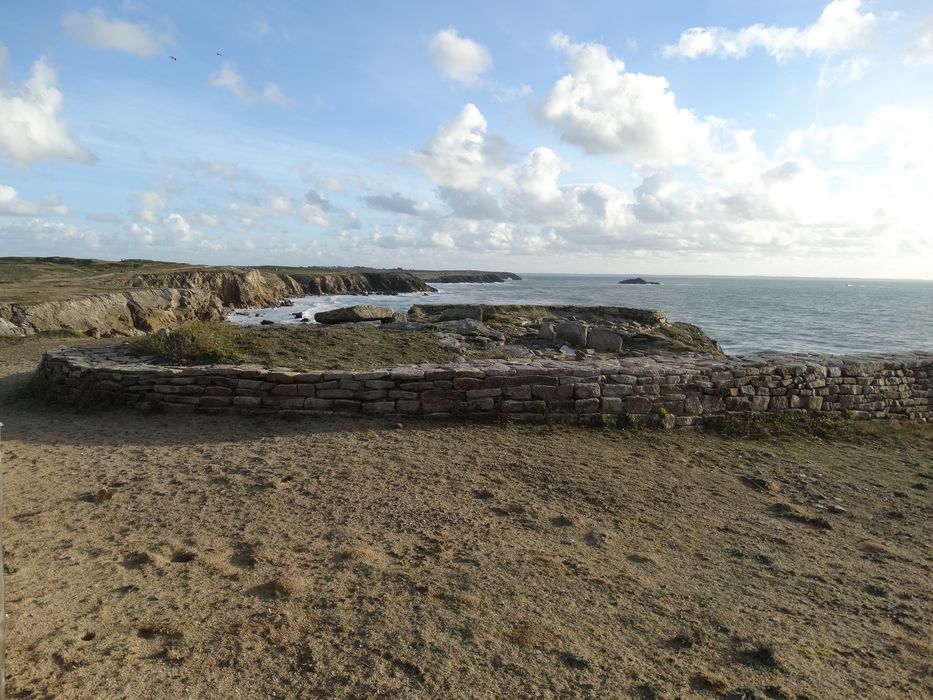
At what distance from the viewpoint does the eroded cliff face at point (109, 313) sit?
17.1m

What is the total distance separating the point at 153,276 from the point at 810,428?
39.8 m

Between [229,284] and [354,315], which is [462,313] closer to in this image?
[354,315]

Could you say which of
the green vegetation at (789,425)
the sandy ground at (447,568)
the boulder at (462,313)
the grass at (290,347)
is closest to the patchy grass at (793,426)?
the green vegetation at (789,425)

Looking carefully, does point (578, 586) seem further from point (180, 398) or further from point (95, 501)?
point (180, 398)

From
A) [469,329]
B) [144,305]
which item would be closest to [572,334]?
[469,329]

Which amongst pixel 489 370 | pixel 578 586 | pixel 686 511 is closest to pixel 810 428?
pixel 686 511

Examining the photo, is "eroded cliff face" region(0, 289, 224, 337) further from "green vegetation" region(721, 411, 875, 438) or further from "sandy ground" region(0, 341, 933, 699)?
"green vegetation" region(721, 411, 875, 438)

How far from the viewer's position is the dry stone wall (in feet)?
25.5

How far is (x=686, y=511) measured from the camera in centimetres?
547

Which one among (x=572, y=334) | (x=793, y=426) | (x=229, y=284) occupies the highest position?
(x=229, y=284)

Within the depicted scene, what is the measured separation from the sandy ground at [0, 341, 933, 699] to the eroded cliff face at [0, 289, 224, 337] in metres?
12.9

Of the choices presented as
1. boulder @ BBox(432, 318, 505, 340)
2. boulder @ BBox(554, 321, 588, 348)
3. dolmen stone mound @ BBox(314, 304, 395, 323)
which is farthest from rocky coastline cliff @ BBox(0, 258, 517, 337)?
boulder @ BBox(554, 321, 588, 348)

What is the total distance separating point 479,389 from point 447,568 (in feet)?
13.1

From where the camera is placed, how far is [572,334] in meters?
16.6
